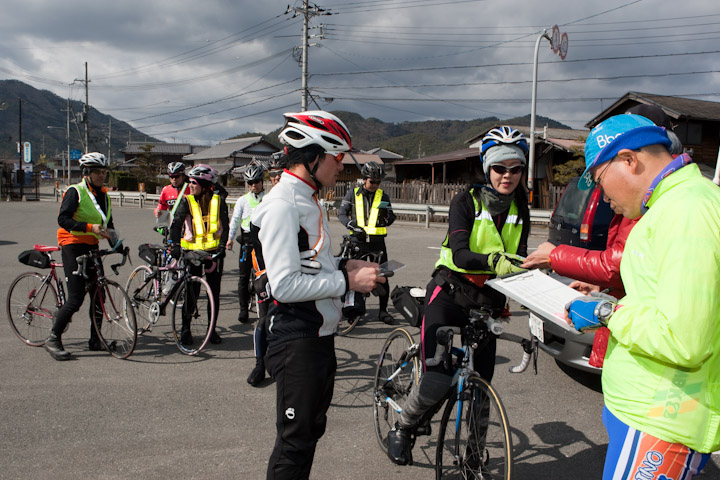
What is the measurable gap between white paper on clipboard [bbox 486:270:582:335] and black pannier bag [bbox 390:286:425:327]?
83 cm

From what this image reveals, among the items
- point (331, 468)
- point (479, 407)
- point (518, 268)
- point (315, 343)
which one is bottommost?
point (331, 468)

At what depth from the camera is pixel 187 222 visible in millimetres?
6336

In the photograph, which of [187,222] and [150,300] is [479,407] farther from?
[150,300]

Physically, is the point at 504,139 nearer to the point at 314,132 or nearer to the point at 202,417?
the point at 314,132

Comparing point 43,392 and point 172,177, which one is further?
point 172,177

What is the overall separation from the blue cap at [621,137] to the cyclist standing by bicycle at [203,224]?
204 inches

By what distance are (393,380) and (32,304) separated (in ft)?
15.8

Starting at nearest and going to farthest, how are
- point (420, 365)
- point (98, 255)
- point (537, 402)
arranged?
point (420, 365), point (537, 402), point (98, 255)

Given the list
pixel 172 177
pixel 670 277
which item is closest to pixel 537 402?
pixel 670 277

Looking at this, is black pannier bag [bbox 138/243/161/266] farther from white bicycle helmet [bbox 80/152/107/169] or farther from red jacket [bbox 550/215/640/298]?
red jacket [bbox 550/215/640/298]

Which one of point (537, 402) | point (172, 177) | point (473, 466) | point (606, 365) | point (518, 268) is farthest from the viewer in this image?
point (172, 177)

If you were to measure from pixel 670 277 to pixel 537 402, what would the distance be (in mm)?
3428

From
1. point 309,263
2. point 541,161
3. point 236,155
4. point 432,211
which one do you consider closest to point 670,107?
point 541,161

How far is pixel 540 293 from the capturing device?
2.31 meters
